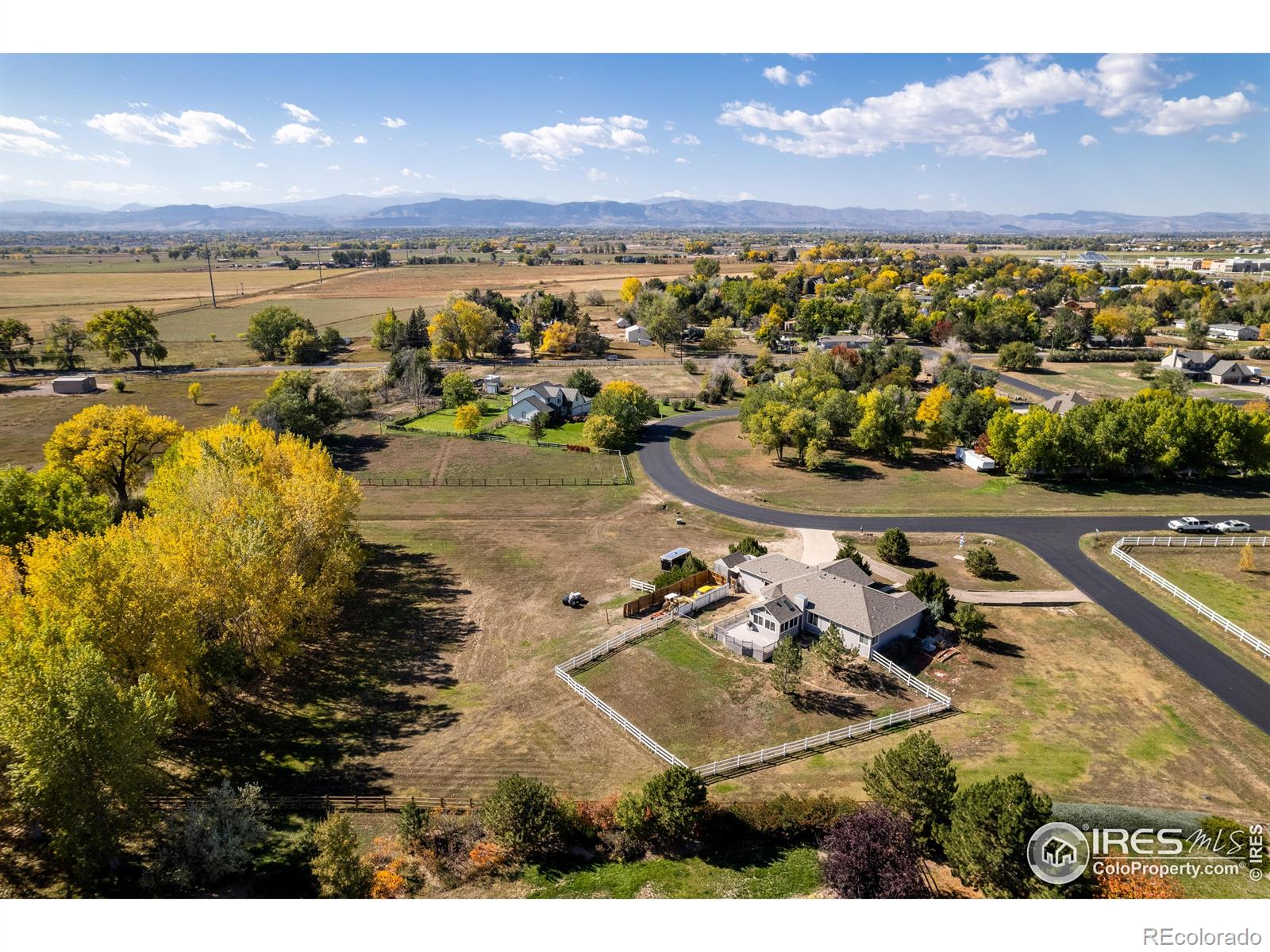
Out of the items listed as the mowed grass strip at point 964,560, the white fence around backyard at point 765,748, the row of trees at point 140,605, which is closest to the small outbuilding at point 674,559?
the white fence around backyard at point 765,748

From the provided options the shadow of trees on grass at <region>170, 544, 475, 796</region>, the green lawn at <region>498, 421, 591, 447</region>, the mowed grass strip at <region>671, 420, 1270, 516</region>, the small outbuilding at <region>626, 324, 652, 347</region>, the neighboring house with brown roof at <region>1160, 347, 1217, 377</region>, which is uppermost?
the small outbuilding at <region>626, 324, 652, 347</region>

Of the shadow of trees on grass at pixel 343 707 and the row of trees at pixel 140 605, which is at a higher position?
the row of trees at pixel 140 605

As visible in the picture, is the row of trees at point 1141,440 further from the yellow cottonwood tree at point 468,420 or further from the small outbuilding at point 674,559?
the yellow cottonwood tree at point 468,420

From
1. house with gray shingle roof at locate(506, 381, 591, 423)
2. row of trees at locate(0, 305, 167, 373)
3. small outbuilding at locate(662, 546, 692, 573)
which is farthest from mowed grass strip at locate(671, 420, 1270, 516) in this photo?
row of trees at locate(0, 305, 167, 373)

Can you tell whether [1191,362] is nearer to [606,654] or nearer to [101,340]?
[606,654]

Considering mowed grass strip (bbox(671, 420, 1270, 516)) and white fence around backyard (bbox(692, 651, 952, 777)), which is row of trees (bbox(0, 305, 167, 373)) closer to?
mowed grass strip (bbox(671, 420, 1270, 516))

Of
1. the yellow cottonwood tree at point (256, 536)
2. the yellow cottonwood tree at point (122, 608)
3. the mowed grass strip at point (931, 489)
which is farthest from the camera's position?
the mowed grass strip at point (931, 489)

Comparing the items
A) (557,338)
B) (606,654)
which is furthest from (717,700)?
(557,338)

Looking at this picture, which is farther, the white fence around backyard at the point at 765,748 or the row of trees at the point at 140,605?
the white fence around backyard at the point at 765,748
